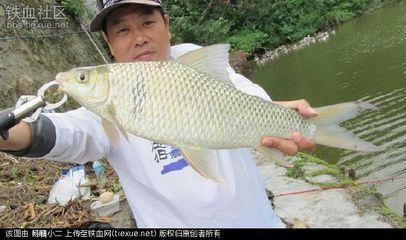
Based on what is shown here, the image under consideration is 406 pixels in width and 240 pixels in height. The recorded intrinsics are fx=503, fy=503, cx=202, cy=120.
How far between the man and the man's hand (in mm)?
10

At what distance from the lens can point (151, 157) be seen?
Result: 2414mm

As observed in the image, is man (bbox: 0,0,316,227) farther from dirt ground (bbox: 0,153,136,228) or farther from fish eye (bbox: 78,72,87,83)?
dirt ground (bbox: 0,153,136,228)

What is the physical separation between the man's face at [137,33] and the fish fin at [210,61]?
47 centimetres

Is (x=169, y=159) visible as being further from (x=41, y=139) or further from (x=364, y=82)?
(x=364, y=82)

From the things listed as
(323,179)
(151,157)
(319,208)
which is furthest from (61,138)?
(323,179)

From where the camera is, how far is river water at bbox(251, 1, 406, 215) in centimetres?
941

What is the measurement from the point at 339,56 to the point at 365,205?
18246 millimetres

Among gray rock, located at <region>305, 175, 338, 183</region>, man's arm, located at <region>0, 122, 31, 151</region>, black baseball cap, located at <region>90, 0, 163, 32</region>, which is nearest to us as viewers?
man's arm, located at <region>0, 122, 31, 151</region>

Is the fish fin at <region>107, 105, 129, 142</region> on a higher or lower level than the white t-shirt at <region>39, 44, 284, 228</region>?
higher

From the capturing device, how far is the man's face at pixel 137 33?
8.26 ft

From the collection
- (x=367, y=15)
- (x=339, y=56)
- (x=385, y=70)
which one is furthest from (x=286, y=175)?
(x=367, y=15)

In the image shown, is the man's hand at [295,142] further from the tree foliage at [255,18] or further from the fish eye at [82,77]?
the tree foliage at [255,18]

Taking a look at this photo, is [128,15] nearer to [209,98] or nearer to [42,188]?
[209,98]

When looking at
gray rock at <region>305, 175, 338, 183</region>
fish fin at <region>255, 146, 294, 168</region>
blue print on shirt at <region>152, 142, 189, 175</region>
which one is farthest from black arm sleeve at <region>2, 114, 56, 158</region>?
gray rock at <region>305, 175, 338, 183</region>
